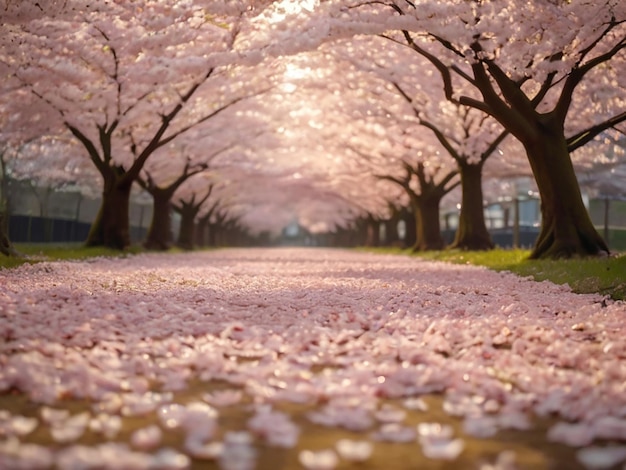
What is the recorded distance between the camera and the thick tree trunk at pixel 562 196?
16750mm

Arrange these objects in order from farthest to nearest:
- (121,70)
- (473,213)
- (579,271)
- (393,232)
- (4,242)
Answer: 1. (393,232)
2. (473,213)
3. (121,70)
4. (4,242)
5. (579,271)

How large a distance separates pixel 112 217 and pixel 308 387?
2383cm

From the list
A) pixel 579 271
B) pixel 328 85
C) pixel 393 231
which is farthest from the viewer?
pixel 393 231

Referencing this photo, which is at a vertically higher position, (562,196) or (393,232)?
(562,196)

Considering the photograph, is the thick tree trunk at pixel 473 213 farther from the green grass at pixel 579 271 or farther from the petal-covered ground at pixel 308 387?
the petal-covered ground at pixel 308 387

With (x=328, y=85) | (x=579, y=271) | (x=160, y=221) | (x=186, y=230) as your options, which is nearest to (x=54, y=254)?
(x=328, y=85)

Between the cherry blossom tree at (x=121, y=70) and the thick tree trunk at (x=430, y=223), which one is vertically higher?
the cherry blossom tree at (x=121, y=70)

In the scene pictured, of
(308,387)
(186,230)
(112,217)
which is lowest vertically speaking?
(308,387)

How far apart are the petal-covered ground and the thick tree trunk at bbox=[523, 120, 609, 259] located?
8.73 meters

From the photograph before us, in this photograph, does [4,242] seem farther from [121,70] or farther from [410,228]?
[410,228]

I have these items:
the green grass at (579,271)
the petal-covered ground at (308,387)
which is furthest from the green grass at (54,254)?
the green grass at (579,271)

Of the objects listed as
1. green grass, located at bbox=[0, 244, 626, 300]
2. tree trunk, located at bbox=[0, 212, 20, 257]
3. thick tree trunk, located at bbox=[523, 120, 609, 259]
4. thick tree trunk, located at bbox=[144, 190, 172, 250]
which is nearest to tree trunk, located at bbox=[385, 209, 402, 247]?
thick tree trunk, located at bbox=[144, 190, 172, 250]

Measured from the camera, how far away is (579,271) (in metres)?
13.1

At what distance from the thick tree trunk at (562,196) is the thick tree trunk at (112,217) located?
15.6 m
